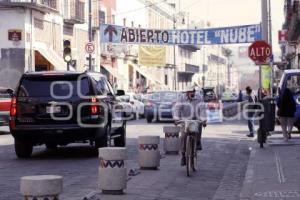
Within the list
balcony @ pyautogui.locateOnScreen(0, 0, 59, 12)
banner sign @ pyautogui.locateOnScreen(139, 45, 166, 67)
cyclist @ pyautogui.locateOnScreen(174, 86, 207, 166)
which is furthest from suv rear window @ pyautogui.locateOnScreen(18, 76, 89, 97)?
banner sign @ pyautogui.locateOnScreen(139, 45, 166, 67)

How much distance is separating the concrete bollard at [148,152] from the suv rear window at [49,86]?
9.00ft

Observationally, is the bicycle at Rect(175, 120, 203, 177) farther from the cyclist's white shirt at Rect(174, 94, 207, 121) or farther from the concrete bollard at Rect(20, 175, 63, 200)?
the concrete bollard at Rect(20, 175, 63, 200)

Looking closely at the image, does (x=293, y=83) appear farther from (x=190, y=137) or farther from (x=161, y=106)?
(x=190, y=137)

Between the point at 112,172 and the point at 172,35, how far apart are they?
3423 cm

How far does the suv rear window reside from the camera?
16.9 m

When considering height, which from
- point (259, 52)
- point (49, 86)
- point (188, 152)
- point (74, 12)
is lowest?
point (188, 152)

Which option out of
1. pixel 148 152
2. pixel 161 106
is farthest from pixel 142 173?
pixel 161 106

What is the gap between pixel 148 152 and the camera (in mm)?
14719

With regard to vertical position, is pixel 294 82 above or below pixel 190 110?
above

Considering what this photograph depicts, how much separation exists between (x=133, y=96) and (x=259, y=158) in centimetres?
2773

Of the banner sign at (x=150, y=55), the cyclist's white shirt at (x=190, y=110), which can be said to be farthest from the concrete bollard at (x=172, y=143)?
the banner sign at (x=150, y=55)

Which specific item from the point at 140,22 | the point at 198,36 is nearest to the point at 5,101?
the point at 198,36

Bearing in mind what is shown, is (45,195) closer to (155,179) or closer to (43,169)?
(155,179)

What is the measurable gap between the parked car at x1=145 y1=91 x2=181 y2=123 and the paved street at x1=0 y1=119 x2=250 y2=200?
13206 mm
